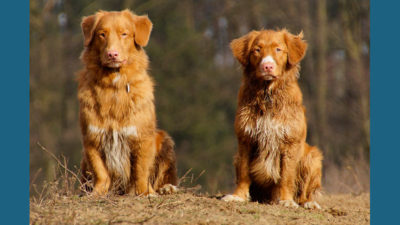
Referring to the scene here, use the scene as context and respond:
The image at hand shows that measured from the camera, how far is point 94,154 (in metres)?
5.91

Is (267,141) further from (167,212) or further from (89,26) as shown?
(89,26)

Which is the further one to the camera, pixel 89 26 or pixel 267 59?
pixel 89 26

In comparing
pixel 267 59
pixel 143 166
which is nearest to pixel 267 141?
pixel 267 59

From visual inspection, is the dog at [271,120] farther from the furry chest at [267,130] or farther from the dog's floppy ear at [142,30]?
the dog's floppy ear at [142,30]

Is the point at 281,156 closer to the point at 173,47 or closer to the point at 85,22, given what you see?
the point at 85,22

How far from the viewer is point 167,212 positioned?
5.02 m

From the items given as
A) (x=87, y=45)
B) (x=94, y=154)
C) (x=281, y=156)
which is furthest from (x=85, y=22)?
(x=281, y=156)

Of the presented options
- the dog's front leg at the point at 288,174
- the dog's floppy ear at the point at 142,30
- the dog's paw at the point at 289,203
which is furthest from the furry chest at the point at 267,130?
the dog's floppy ear at the point at 142,30

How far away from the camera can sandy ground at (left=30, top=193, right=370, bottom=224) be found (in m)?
4.68

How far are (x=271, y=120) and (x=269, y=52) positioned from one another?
846mm

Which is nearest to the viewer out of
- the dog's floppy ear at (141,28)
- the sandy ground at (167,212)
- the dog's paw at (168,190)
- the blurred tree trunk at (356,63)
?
the sandy ground at (167,212)

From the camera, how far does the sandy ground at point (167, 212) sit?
4.68m

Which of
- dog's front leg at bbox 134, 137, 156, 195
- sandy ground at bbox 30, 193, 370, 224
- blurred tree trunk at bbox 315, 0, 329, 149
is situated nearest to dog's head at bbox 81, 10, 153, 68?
dog's front leg at bbox 134, 137, 156, 195

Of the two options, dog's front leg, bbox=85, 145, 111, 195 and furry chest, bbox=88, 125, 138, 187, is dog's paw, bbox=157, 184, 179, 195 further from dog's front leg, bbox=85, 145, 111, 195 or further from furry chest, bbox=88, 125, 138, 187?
dog's front leg, bbox=85, 145, 111, 195
